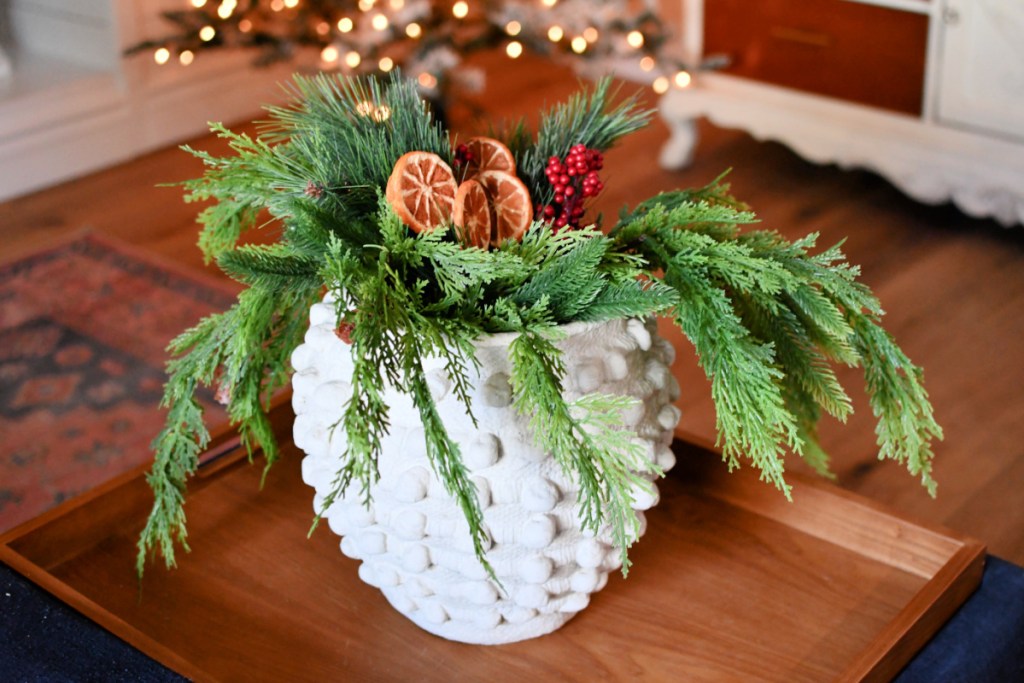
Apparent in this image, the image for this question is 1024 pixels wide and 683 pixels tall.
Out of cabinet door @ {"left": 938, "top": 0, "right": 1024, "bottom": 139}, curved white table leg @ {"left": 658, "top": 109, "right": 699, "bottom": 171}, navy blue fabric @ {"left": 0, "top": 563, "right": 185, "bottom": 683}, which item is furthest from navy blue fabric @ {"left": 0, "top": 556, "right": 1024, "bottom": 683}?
curved white table leg @ {"left": 658, "top": 109, "right": 699, "bottom": 171}

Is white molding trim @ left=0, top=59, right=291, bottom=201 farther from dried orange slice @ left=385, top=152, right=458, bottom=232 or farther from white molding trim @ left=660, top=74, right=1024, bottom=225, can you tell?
dried orange slice @ left=385, top=152, right=458, bottom=232

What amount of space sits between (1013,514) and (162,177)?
1.76 m

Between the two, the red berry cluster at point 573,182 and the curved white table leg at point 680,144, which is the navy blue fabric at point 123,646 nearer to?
the red berry cluster at point 573,182

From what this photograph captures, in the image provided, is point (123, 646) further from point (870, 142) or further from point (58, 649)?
point (870, 142)

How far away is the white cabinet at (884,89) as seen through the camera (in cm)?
215

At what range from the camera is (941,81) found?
86.9 inches

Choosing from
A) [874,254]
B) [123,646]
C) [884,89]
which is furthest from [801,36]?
[123,646]

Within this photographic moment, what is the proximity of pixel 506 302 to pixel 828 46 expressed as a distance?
1802 millimetres

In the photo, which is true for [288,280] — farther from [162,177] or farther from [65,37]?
[65,37]

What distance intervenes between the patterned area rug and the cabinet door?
4.22 ft

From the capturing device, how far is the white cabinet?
215 centimetres

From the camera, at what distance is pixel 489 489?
0.74m

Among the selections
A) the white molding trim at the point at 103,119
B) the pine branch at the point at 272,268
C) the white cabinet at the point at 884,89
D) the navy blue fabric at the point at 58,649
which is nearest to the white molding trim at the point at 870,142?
the white cabinet at the point at 884,89

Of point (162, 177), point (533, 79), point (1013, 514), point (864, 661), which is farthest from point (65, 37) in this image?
point (864, 661)
